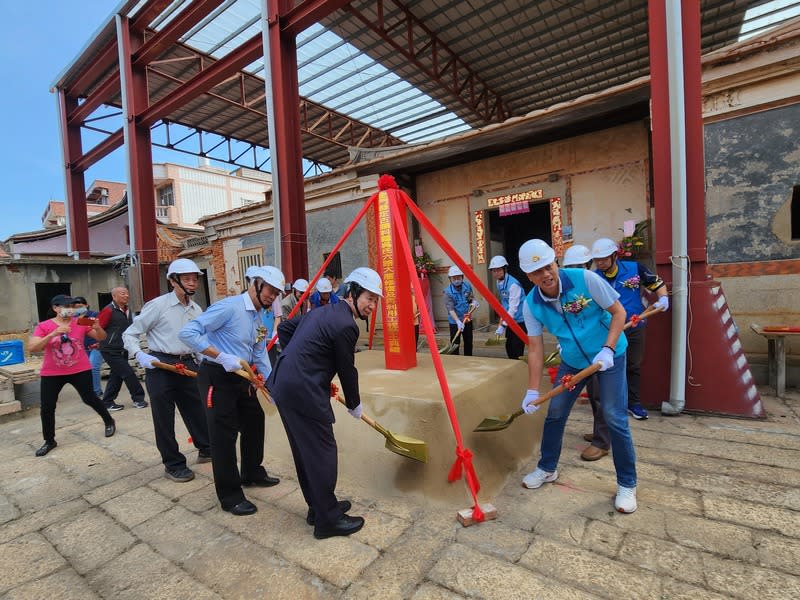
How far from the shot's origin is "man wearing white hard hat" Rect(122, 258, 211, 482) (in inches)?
132

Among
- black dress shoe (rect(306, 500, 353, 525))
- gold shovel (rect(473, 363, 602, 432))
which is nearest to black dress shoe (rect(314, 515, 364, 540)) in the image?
black dress shoe (rect(306, 500, 353, 525))

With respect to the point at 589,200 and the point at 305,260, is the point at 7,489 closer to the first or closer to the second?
the point at 305,260

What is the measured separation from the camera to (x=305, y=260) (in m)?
6.98

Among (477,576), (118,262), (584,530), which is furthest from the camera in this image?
(118,262)

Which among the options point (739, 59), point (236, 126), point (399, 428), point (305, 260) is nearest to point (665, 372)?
point (399, 428)

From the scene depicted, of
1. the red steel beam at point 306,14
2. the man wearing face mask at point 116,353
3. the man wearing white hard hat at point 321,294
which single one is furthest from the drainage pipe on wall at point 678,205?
A: the man wearing face mask at point 116,353

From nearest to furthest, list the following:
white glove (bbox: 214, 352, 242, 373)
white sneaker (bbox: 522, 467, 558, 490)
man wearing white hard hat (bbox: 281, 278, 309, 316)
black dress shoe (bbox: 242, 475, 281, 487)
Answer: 1. white glove (bbox: 214, 352, 242, 373)
2. white sneaker (bbox: 522, 467, 558, 490)
3. black dress shoe (bbox: 242, 475, 281, 487)
4. man wearing white hard hat (bbox: 281, 278, 309, 316)

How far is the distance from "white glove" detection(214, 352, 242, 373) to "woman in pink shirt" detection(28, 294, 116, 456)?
8.25 ft

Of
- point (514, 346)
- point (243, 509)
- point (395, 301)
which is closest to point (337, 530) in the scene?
point (243, 509)

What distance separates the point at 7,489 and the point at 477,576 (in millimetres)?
3806

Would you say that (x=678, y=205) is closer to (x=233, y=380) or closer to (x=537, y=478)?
(x=537, y=478)

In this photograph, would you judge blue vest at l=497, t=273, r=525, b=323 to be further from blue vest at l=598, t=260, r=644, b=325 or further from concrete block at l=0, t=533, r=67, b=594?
concrete block at l=0, t=533, r=67, b=594

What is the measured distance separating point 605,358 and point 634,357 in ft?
5.97

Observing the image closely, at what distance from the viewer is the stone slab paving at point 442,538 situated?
6.48ft
